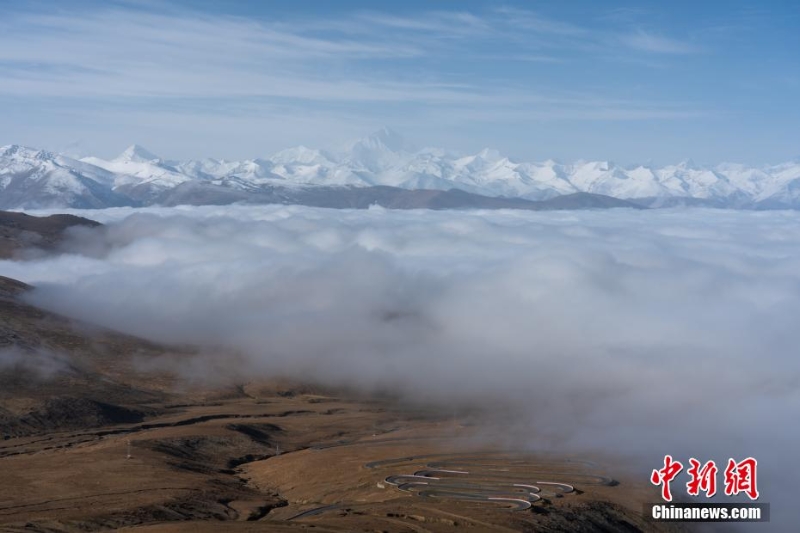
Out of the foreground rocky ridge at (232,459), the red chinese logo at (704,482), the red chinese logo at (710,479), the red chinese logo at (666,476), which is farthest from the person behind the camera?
the red chinese logo at (704,482)

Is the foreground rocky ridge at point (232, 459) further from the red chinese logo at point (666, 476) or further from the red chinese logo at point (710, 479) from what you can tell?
the red chinese logo at point (710, 479)

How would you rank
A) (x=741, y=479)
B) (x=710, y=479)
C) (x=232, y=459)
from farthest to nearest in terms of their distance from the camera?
(x=232, y=459), (x=741, y=479), (x=710, y=479)

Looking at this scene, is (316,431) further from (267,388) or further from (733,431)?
(733,431)

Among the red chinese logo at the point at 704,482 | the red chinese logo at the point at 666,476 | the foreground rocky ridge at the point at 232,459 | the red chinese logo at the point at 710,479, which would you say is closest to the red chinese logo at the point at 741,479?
the red chinese logo at the point at 710,479

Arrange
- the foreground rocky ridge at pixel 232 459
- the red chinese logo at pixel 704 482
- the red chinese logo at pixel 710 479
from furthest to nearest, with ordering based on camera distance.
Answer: the red chinese logo at pixel 704 482, the red chinese logo at pixel 710 479, the foreground rocky ridge at pixel 232 459

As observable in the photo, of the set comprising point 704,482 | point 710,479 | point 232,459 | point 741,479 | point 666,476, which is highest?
point 666,476

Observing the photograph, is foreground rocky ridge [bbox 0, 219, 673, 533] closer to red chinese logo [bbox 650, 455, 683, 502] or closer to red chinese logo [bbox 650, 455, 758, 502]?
red chinese logo [bbox 650, 455, 683, 502]

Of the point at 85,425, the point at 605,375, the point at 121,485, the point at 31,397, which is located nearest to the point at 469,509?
the point at 121,485

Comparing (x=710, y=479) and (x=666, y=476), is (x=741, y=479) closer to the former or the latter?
(x=710, y=479)

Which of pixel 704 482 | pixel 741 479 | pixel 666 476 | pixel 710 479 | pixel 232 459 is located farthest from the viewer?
pixel 232 459

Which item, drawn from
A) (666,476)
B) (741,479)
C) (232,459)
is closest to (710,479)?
(666,476)

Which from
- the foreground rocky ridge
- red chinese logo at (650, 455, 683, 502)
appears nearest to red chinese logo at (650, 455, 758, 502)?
red chinese logo at (650, 455, 683, 502)
